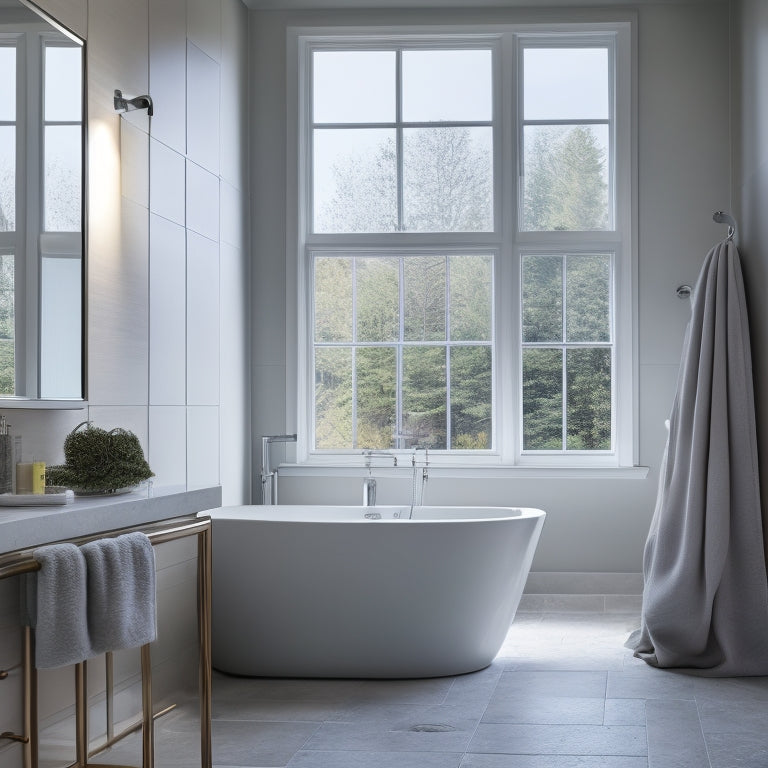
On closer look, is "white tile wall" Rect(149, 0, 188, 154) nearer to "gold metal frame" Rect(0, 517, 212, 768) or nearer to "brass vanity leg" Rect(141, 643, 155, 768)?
"gold metal frame" Rect(0, 517, 212, 768)

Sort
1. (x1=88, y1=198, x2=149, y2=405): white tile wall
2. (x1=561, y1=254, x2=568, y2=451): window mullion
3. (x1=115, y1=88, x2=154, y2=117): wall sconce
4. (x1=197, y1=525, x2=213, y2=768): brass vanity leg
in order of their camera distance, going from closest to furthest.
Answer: (x1=197, y1=525, x2=213, y2=768): brass vanity leg < (x1=88, y1=198, x2=149, y2=405): white tile wall < (x1=115, y1=88, x2=154, y2=117): wall sconce < (x1=561, y1=254, x2=568, y2=451): window mullion

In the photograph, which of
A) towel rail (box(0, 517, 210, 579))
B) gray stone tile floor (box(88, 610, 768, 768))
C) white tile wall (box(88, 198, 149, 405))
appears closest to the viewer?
towel rail (box(0, 517, 210, 579))

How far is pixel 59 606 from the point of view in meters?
1.97

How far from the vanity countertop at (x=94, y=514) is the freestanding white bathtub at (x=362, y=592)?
35.6 inches

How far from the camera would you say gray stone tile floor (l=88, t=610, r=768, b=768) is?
284cm

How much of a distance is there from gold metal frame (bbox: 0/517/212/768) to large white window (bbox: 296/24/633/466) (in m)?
2.19

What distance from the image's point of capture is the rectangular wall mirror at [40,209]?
2.55 metres

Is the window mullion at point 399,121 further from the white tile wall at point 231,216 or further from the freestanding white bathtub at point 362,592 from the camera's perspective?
the freestanding white bathtub at point 362,592

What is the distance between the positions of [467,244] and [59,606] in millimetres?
3214

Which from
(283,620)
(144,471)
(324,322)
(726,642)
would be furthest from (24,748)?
(324,322)

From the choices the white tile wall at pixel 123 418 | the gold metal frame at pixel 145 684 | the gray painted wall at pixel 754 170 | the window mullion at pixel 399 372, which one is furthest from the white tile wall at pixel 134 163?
the gray painted wall at pixel 754 170

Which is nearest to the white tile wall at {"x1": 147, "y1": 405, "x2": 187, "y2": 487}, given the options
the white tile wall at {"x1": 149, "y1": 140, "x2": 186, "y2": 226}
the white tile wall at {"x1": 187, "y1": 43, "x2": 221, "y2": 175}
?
the white tile wall at {"x1": 149, "y1": 140, "x2": 186, "y2": 226}

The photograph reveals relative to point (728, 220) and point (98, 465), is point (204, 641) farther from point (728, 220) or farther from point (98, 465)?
point (728, 220)

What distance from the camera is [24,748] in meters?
2.30
